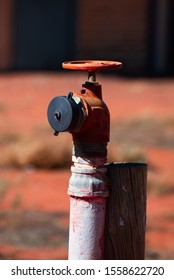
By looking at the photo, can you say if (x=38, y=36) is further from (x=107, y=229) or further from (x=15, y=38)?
(x=107, y=229)

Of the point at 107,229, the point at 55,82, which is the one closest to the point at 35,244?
the point at 107,229

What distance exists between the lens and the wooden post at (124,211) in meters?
3.81

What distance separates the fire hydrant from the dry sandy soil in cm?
360

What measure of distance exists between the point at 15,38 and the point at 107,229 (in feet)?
60.3

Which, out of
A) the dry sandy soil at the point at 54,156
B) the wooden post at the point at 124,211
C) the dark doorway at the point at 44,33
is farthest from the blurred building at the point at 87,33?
the wooden post at the point at 124,211

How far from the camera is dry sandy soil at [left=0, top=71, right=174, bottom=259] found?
8.23m

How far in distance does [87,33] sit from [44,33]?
120 centimetres

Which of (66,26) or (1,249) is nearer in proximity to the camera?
(1,249)

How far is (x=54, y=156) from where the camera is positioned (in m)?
11.7

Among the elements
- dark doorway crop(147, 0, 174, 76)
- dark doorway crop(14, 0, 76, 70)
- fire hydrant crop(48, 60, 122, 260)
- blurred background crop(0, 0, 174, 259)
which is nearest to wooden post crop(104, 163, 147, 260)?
fire hydrant crop(48, 60, 122, 260)

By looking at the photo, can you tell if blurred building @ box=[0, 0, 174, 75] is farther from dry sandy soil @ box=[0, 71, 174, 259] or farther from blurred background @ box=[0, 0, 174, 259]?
dry sandy soil @ box=[0, 71, 174, 259]

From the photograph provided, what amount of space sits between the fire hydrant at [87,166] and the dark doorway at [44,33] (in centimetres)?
1834

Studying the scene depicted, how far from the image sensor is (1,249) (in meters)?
7.66

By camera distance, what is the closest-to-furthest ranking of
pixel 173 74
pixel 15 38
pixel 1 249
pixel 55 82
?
1. pixel 1 249
2. pixel 55 82
3. pixel 15 38
4. pixel 173 74
